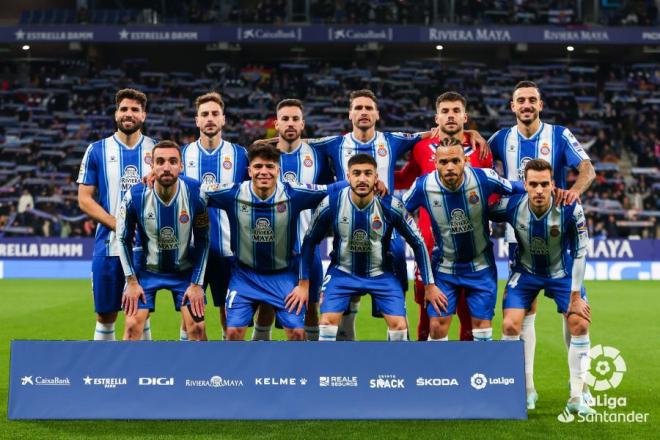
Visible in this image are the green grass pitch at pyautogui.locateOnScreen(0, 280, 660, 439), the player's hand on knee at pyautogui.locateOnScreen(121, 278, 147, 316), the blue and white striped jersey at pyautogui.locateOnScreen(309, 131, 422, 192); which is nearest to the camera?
the green grass pitch at pyautogui.locateOnScreen(0, 280, 660, 439)

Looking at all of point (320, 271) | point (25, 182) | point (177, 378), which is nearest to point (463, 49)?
point (25, 182)

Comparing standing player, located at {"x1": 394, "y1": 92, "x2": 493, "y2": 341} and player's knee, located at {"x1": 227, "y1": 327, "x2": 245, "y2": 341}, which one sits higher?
standing player, located at {"x1": 394, "y1": 92, "x2": 493, "y2": 341}

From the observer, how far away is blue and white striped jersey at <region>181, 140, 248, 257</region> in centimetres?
653

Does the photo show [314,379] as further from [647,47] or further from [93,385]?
[647,47]

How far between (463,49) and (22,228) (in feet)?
50.8

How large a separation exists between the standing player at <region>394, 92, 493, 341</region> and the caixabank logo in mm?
934

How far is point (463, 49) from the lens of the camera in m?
29.4

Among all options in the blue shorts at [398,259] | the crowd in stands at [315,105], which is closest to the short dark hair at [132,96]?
the blue shorts at [398,259]

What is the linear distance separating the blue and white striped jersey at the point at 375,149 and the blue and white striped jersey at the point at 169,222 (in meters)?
1.18

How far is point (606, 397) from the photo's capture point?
244 inches

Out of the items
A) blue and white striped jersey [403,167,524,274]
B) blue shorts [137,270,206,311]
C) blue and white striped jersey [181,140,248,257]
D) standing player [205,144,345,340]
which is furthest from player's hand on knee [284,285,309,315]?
blue and white striped jersey [403,167,524,274]

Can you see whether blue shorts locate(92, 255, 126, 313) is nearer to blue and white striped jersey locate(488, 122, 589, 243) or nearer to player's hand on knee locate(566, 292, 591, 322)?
blue and white striped jersey locate(488, 122, 589, 243)

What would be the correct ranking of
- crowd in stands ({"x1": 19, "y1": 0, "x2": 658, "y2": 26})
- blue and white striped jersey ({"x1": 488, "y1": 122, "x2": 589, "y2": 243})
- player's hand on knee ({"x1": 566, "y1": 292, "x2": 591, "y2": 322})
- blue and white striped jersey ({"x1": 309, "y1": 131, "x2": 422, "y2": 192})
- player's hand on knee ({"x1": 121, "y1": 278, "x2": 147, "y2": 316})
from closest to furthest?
player's hand on knee ({"x1": 566, "y1": 292, "x2": 591, "y2": 322}) < player's hand on knee ({"x1": 121, "y1": 278, "x2": 147, "y2": 316}) < blue and white striped jersey ({"x1": 488, "y1": 122, "x2": 589, "y2": 243}) < blue and white striped jersey ({"x1": 309, "y1": 131, "x2": 422, "y2": 192}) < crowd in stands ({"x1": 19, "y1": 0, "x2": 658, "y2": 26})

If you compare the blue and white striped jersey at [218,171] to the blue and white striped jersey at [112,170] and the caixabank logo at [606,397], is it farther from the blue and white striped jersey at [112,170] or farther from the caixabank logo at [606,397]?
the caixabank logo at [606,397]
